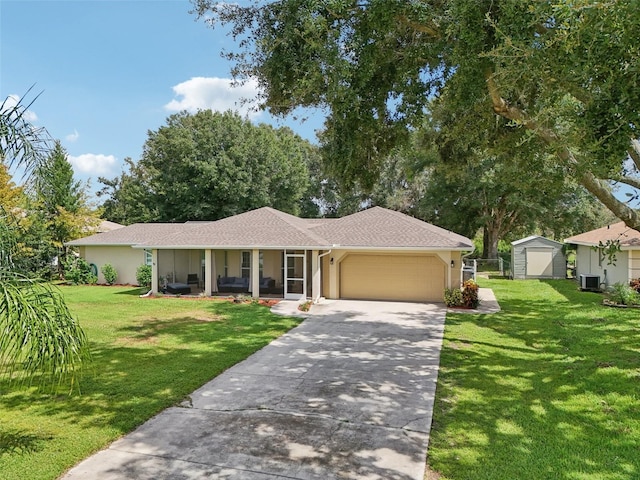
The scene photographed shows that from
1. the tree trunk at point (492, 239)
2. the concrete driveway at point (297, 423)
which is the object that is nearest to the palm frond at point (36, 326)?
the concrete driveway at point (297, 423)

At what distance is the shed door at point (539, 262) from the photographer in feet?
87.3

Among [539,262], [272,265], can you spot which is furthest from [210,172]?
[539,262]

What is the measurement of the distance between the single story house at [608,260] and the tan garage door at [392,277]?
6.02 meters

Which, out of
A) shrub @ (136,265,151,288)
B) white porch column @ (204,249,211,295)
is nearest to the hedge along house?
white porch column @ (204,249,211,295)

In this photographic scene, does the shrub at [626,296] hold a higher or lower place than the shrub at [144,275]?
lower

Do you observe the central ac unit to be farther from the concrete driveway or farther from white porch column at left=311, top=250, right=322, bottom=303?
the concrete driveway

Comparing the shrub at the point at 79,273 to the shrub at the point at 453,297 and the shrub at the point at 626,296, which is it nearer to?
the shrub at the point at 453,297

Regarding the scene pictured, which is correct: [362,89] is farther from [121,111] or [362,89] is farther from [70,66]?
[121,111]

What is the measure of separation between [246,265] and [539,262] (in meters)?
18.1

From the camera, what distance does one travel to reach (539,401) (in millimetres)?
7016

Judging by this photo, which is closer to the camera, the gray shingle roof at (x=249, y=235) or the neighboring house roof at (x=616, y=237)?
the neighboring house roof at (x=616, y=237)

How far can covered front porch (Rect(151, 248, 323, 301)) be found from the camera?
731 inches

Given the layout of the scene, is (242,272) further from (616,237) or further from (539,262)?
(539,262)

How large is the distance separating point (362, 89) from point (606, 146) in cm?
473
